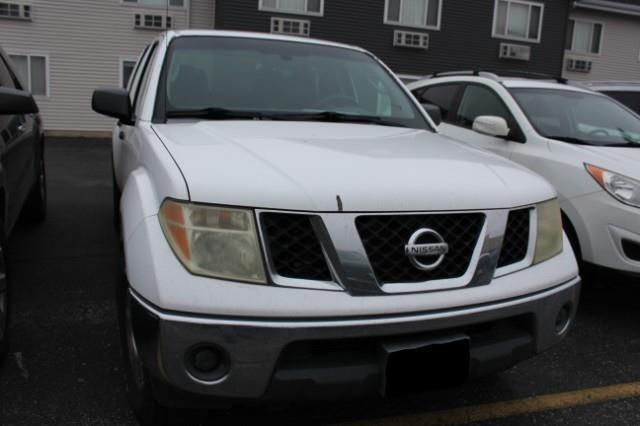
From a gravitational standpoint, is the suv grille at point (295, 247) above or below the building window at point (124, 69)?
below

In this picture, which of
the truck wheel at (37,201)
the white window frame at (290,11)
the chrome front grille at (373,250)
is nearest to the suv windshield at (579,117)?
the chrome front grille at (373,250)

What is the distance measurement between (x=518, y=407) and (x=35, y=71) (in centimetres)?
1569

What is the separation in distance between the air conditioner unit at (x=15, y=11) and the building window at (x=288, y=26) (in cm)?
627

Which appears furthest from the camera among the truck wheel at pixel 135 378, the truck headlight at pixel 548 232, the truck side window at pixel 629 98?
the truck side window at pixel 629 98

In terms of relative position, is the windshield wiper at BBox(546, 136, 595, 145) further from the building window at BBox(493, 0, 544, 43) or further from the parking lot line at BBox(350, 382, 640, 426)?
the building window at BBox(493, 0, 544, 43)

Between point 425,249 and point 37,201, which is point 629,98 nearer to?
point 425,249

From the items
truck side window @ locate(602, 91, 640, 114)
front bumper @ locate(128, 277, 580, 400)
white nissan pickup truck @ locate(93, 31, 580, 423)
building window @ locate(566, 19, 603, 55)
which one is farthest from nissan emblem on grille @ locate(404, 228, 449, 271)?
building window @ locate(566, 19, 603, 55)

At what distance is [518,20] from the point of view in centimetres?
1852

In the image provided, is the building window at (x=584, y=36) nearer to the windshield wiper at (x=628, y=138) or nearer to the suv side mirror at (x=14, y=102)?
the windshield wiper at (x=628, y=138)

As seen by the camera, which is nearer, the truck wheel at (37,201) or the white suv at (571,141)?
the white suv at (571,141)

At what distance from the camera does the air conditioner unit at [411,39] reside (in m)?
17.0

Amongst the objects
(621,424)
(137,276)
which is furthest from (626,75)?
(137,276)

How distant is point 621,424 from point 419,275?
1.39 m

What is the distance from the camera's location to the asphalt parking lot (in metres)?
2.51
